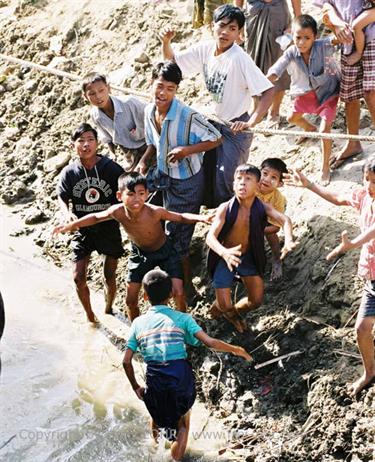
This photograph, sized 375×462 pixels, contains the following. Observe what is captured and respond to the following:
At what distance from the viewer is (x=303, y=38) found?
20.0 ft

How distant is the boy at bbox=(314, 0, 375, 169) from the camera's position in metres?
5.96

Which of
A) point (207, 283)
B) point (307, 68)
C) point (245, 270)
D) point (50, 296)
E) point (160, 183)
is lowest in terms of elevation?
point (50, 296)

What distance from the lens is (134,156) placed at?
664cm

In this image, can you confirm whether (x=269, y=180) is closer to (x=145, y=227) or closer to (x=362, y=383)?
(x=145, y=227)

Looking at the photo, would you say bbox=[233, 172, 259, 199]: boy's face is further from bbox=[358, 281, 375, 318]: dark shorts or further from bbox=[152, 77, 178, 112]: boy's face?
bbox=[358, 281, 375, 318]: dark shorts

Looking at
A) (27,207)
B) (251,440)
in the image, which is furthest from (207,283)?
(27,207)

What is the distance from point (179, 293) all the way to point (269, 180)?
42.0 inches

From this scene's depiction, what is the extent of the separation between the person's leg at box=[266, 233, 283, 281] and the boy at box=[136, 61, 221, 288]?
0.64 metres

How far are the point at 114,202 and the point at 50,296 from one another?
1350 millimetres

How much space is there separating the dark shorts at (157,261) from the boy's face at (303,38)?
6.02ft

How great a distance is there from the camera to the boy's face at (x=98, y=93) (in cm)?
629

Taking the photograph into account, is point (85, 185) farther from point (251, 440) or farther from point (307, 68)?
point (251, 440)

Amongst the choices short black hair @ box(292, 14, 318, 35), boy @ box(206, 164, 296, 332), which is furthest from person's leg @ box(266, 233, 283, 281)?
short black hair @ box(292, 14, 318, 35)

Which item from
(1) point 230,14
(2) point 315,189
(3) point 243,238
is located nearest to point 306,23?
(1) point 230,14
